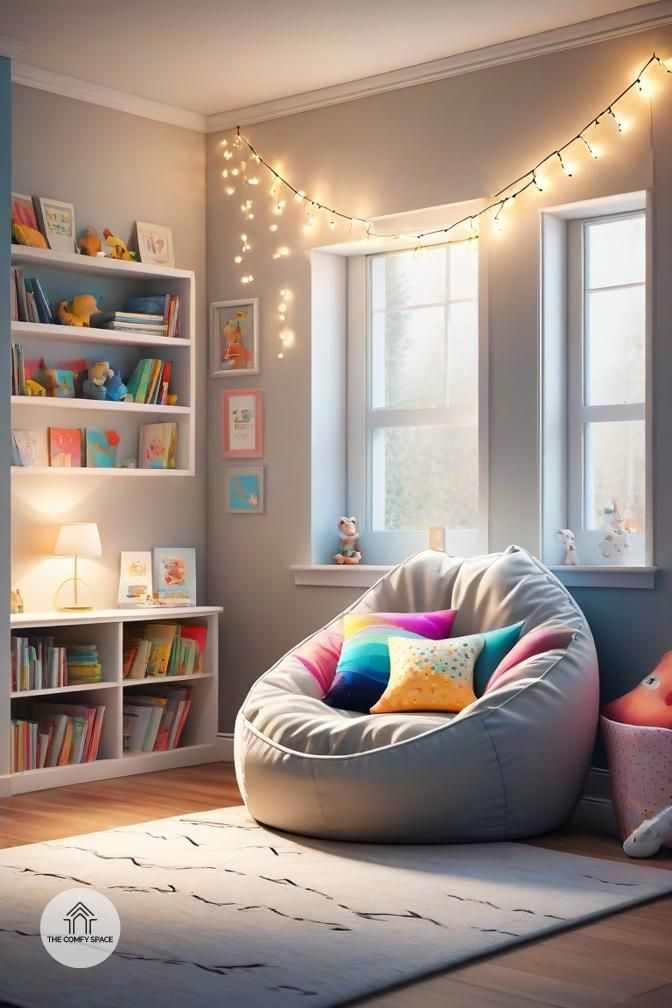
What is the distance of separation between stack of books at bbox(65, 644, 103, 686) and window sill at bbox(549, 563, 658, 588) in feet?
6.04

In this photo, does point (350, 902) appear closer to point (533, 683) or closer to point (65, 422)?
point (533, 683)

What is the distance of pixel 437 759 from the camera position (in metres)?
3.96

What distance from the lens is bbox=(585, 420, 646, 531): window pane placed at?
489 cm

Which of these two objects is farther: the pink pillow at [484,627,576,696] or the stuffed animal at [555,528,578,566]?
the stuffed animal at [555,528,578,566]

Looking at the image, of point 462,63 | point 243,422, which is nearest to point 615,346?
point 462,63

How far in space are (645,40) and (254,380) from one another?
218 centimetres

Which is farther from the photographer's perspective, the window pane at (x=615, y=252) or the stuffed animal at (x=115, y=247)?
the stuffed animal at (x=115, y=247)

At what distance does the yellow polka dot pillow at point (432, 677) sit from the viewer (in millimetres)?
4398

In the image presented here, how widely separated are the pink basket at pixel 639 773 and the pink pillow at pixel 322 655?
1072 mm

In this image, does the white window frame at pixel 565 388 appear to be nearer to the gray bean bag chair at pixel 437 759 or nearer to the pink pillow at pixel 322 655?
the gray bean bag chair at pixel 437 759

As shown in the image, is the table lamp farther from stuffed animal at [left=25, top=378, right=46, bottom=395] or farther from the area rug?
the area rug

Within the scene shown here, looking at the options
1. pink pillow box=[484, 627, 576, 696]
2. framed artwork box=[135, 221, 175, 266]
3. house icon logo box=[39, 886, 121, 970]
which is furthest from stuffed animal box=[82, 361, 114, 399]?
house icon logo box=[39, 886, 121, 970]

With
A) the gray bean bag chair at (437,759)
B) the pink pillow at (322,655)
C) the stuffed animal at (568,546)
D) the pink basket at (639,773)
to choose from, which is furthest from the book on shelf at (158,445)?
the pink basket at (639,773)

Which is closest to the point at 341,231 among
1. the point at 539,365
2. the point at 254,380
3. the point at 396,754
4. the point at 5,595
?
the point at 254,380
